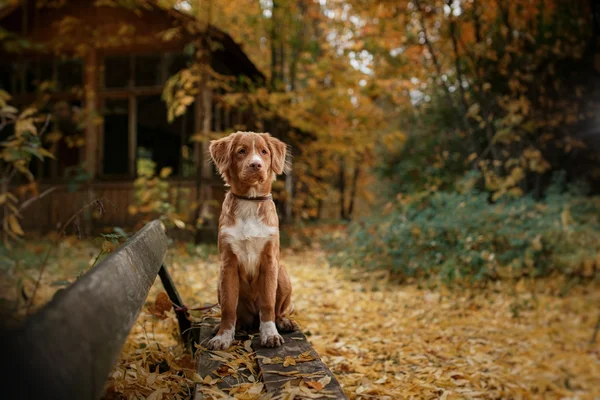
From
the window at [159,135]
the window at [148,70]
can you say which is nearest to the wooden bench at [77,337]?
the window at [148,70]

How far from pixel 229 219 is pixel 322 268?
6.05 meters

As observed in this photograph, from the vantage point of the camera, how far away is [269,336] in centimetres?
267

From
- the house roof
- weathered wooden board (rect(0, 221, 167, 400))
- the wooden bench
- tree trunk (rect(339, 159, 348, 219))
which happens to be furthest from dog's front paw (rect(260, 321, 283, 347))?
tree trunk (rect(339, 159, 348, 219))

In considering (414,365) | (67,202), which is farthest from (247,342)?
(67,202)

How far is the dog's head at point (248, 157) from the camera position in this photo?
2.47 m

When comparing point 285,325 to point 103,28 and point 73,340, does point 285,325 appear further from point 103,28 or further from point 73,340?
point 103,28

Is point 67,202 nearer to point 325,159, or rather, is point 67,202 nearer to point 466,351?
point 325,159

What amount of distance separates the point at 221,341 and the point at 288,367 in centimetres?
49

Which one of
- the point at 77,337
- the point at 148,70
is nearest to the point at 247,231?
the point at 77,337

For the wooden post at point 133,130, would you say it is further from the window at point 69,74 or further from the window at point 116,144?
the window at point 116,144

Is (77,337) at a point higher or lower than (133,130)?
lower

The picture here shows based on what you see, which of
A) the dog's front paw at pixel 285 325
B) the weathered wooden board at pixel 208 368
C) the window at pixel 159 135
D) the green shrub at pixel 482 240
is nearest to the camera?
the weathered wooden board at pixel 208 368

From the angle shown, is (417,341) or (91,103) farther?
(91,103)

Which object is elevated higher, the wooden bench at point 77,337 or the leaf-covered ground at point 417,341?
the wooden bench at point 77,337
